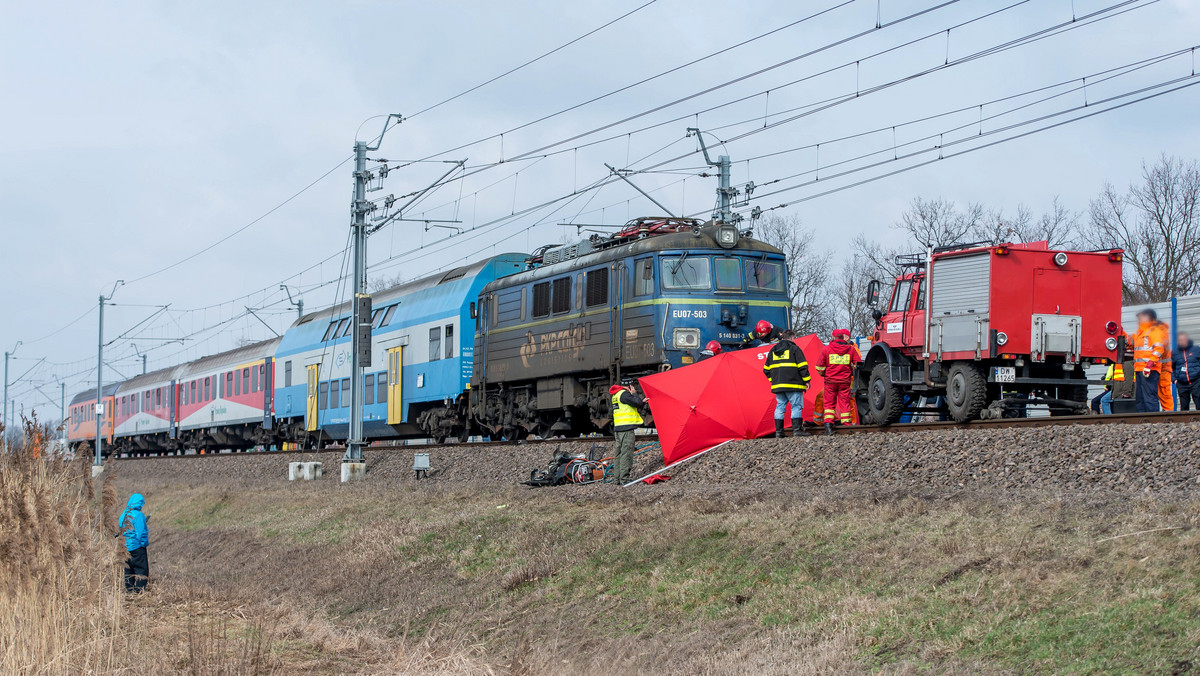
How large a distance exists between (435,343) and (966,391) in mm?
13467

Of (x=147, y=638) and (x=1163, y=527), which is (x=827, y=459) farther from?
(x=147, y=638)

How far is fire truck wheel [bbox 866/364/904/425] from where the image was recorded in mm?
16328

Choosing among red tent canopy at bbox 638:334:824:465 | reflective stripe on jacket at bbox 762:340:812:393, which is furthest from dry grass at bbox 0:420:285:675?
reflective stripe on jacket at bbox 762:340:812:393

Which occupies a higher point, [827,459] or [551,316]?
[551,316]

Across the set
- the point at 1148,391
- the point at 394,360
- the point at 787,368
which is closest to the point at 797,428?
the point at 787,368

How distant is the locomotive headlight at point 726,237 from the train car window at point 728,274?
0.78 ft

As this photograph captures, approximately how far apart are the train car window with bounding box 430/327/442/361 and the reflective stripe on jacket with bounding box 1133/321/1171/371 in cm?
1461

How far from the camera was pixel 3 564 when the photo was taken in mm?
8148

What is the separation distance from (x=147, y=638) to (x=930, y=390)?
35.8 ft

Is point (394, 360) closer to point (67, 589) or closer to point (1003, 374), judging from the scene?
point (1003, 374)

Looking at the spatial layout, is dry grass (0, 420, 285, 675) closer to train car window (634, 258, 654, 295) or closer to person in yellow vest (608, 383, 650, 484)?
person in yellow vest (608, 383, 650, 484)

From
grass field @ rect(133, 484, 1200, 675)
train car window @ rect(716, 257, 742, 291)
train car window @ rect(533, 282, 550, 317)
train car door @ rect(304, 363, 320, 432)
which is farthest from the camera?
train car door @ rect(304, 363, 320, 432)

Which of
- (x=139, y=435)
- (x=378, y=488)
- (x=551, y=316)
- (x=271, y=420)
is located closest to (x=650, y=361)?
(x=551, y=316)

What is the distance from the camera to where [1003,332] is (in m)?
15.6
